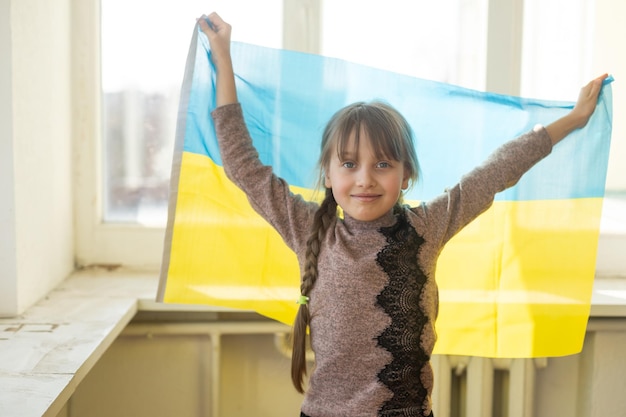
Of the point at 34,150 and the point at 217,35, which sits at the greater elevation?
the point at 217,35

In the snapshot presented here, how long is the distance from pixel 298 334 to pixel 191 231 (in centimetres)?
33

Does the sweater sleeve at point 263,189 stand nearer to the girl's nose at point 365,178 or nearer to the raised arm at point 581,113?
the girl's nose at point 365,178

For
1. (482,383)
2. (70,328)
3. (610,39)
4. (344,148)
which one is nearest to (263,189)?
(344,148)

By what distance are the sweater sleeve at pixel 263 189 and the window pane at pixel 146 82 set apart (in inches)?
26.6

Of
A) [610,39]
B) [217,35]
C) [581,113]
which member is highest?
[610,39]

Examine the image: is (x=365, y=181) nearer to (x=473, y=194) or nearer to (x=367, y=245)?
(x=367, y=245)

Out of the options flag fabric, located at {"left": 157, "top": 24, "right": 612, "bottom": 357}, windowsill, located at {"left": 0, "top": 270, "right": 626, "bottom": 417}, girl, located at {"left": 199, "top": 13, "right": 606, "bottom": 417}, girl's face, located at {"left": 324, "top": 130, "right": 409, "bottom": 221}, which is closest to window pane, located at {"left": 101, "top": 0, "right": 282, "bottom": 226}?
windowsill, located at {"left": 0, "top": 270, "right": 626, "bottom": 417}

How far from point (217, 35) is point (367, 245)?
1.62 feet

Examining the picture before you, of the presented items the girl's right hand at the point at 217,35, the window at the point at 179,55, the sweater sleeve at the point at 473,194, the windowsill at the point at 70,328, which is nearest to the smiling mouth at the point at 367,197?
the sweater sleeve at the point at 473,194

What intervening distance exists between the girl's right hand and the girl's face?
315 mm

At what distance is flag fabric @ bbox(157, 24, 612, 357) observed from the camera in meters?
1.50

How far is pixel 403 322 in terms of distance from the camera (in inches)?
50.9

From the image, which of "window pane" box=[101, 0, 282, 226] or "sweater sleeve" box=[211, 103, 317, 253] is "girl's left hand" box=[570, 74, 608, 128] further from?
"window pane" box=[101, 0, 282, 226]

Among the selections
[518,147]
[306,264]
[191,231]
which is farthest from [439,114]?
[191,231]
